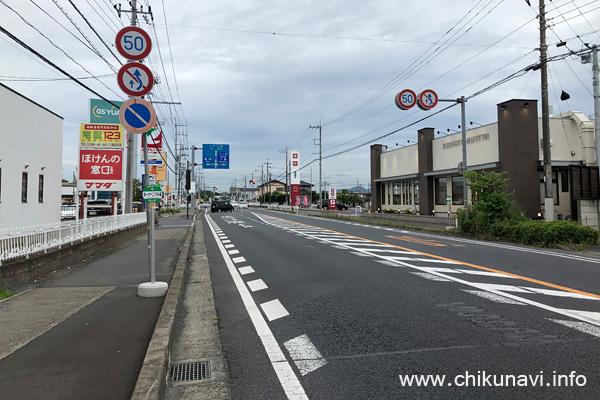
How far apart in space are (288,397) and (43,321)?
347cm

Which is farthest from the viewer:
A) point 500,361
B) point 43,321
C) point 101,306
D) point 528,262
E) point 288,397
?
point 528,262

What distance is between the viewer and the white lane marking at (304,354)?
3743mm

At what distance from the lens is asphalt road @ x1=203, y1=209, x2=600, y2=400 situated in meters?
3.33

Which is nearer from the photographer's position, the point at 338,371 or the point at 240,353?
the point at 338,371

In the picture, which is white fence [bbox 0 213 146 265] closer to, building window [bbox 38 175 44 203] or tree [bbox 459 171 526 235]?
building window [bbox 38 175 44 203]

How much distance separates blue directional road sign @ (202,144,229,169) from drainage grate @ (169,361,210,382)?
34553mm

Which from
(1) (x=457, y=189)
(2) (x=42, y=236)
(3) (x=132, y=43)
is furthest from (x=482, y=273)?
(1) (x=457, y=189)

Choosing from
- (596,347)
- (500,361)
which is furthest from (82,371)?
(596,347)

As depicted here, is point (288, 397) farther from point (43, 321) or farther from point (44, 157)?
point (44, 157)

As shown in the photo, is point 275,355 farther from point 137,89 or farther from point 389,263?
point 389,263

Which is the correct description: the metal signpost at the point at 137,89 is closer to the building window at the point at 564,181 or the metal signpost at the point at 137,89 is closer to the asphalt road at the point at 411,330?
the asphalt road at the point at 411,330

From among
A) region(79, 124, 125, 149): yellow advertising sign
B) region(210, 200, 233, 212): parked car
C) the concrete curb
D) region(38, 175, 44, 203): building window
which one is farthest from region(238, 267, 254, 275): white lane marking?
region(210, 200, 233, 212): parked car

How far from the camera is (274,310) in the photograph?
5.77 metres

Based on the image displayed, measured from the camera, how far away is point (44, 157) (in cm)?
1819
